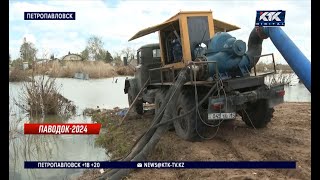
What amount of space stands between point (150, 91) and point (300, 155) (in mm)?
4625

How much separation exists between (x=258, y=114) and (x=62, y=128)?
4204mm

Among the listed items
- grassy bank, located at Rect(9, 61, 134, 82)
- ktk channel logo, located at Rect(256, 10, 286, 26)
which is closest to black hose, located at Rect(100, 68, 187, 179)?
ktk channel logo, located at Rect(256, 10, 286, 26)

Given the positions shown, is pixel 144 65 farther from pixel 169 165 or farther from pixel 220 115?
pixel 169 165

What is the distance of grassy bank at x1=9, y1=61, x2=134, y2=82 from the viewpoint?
10.3 m

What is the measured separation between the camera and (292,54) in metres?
5.64

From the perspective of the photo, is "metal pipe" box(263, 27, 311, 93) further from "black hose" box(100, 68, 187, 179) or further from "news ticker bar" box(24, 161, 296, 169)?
"black hose" box(100, 68, 187, 179)

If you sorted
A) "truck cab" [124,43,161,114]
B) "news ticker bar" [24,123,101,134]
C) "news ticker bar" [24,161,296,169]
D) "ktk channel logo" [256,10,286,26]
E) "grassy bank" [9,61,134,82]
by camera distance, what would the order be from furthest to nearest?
"truck cab" [124,43,161,114] → "grassy bank" [9,61,134,82] → "news ticker bar" [24,123,101,134] → "ktk channel logo" [256,10,286,26] → "news ticker bar" [24,161,296,169]

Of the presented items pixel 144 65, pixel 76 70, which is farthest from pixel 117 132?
pixel 76 70

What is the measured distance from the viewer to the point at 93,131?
542cm

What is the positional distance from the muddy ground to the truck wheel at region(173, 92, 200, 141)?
158mm

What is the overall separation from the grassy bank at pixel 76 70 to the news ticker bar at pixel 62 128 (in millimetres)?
3554

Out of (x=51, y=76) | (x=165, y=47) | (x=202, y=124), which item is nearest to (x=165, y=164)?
(x=202, y=124)
